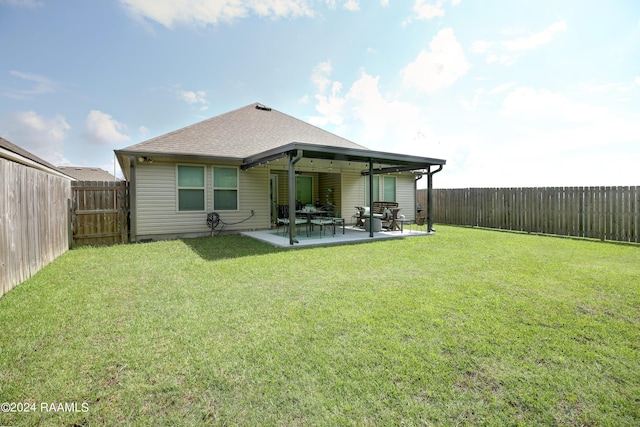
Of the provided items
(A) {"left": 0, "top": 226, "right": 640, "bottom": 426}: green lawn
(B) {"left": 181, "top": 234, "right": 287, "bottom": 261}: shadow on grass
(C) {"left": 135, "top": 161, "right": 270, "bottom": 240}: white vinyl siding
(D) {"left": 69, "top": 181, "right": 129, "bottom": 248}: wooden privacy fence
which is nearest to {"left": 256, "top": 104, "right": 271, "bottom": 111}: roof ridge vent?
(C) {"left": 135, "top": 161, "right": 270, "bottom": 240}: white vinyl siding

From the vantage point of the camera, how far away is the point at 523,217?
35.1 feet

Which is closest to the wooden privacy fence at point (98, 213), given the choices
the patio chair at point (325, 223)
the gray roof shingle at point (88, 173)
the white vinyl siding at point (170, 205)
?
the white vinyl siding at point (170, 205)

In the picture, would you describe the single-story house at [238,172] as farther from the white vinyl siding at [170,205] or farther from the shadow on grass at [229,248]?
the shadow on grass at [229,248]

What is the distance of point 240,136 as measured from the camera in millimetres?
11008

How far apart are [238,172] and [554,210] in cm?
1102

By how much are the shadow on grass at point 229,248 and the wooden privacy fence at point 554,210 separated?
9.37 metres

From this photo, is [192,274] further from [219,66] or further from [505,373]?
[219,66]

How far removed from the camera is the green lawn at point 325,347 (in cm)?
173

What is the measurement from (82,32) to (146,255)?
24.6 feet

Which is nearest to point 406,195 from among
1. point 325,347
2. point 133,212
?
point 133,212

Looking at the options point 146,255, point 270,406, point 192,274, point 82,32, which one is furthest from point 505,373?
point 82,32

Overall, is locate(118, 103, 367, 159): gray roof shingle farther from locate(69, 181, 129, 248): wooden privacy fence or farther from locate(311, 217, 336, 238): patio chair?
locate(311, 217, 336, 238): patio chair

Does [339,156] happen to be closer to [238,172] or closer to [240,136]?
[238,172]

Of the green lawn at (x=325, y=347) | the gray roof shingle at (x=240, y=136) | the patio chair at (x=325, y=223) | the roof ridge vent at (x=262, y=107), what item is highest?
the roof ridge vent at (x=262, y=107)
